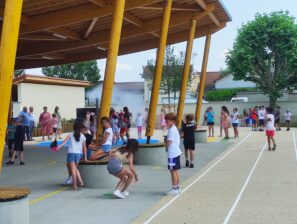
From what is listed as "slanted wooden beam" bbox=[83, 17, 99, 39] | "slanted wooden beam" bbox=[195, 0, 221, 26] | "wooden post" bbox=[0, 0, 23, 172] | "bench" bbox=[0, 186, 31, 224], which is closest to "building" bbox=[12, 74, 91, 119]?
"slanted wooden beam" bbox=[83, 17, 99, 39]

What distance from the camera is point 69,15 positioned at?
64.7 feet

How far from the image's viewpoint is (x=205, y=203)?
973cm

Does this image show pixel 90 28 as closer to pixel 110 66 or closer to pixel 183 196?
pixel 110 66

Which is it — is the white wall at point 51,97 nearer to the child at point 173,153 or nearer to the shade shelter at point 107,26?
the shade shelter at point 107,26

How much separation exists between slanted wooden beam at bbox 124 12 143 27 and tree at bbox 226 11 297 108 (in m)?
28.6

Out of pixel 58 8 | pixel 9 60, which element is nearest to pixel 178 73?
pixel 58 8

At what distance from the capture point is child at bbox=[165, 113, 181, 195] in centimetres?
1074

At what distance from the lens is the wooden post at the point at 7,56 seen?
7.39m

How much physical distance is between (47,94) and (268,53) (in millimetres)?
23594

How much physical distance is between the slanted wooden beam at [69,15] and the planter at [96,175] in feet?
25.8

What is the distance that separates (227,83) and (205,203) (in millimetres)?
86038

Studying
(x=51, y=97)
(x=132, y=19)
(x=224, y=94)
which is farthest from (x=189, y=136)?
(x=224, y=94)

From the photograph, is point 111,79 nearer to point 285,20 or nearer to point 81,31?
point 81,31

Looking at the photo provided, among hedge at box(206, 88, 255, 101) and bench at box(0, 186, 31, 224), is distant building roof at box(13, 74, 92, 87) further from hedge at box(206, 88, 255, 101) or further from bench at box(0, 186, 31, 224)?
hedge at box(206, 88, 255, 101)
